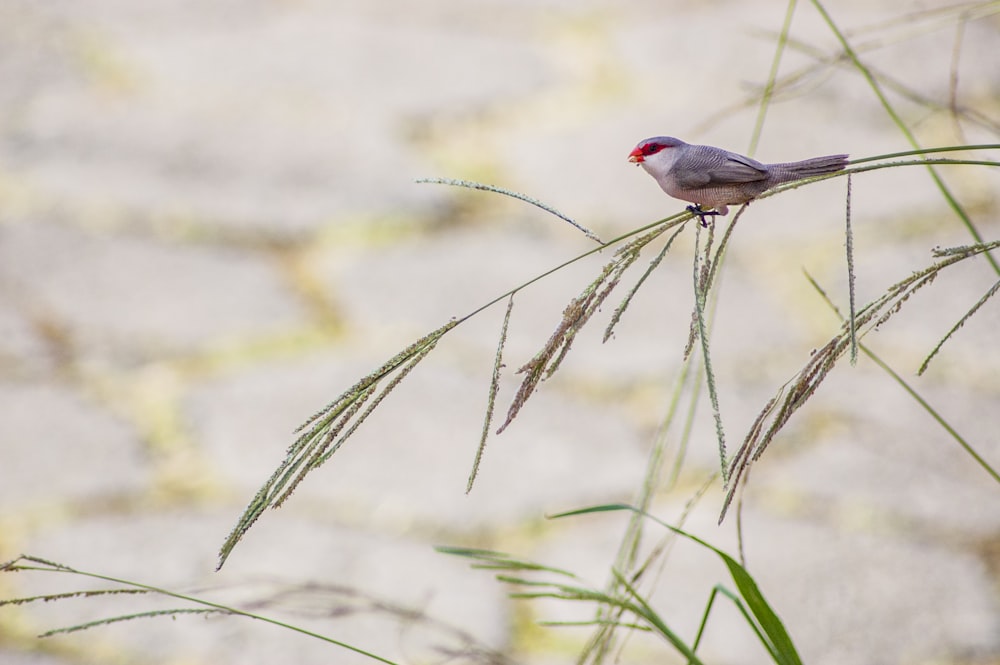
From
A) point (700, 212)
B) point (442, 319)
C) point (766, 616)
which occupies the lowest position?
point (766, 616)

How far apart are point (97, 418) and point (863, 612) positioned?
42.6 inches

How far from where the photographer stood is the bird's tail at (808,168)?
45cm

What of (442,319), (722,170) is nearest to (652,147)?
(722,170)

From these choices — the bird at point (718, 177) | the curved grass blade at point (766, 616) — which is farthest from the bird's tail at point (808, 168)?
the curved grass blade at point (766, 616)

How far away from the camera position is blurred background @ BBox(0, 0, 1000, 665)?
126cm

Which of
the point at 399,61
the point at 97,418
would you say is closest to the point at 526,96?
the point at 399,61

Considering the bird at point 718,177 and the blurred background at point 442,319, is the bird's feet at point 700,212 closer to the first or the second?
the bird at point 718,177

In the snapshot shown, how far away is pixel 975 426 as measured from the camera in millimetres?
1500

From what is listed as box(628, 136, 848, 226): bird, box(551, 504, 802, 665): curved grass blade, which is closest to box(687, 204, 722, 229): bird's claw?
box(628, 136, 848, 226): bird

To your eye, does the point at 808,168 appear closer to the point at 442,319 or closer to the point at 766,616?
the point at 766,616

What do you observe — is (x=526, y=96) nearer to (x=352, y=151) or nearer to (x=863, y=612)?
(x=352, y=151)

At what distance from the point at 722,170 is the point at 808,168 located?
0.04 metres

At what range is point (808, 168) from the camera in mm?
457

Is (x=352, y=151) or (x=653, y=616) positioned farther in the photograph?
(x=352, y=151)
